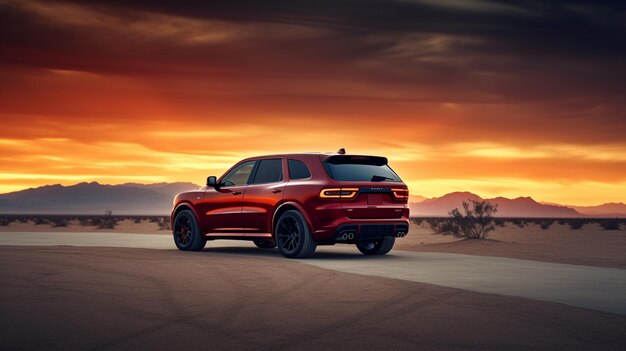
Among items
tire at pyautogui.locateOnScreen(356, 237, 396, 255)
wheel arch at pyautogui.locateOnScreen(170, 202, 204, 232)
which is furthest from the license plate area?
wheel arch at pyautogui.locateOnScreen(170, 202, 204, 232)

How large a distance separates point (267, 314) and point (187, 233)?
1124 centimetres

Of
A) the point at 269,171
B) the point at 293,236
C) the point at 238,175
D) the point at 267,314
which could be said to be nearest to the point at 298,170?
the point at 269,171

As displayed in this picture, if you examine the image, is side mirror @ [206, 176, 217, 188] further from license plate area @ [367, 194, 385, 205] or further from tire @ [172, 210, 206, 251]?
license plate area @ [367, 194, 385, 205]

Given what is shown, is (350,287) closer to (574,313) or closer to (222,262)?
(574,313)

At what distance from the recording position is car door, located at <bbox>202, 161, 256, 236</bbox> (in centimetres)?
1986

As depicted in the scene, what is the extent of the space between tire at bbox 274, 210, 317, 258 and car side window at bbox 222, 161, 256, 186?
2.01 metres

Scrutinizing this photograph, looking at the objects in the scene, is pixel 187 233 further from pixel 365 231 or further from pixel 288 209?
pixel 365 231

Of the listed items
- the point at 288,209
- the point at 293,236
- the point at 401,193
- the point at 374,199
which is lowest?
the point at 293,236

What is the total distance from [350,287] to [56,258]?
7523 millimetres

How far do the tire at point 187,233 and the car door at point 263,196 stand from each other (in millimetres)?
1706

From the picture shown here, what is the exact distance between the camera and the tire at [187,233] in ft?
68.5

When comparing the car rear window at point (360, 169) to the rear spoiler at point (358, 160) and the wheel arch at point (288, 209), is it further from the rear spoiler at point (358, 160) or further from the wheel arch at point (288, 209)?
the wheel arch at point (288, 209)

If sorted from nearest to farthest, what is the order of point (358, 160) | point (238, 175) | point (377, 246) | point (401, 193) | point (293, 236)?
1. point (293, 236)
2. point (358, 160)
3. point (401, 193)
4. point (377, 246)
5. point (238, 175)

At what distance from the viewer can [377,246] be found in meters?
20.4
